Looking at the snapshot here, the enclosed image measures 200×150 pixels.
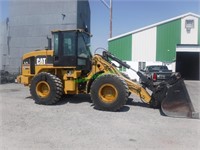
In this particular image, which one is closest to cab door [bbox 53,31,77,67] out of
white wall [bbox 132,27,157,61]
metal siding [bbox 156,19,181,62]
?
white wall [bbox 132,27,157,61]

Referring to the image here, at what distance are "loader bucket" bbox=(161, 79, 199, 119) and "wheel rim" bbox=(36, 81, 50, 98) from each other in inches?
172

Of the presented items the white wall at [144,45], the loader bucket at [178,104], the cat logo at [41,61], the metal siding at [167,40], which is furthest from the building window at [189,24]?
the loader bucket at [178,104]

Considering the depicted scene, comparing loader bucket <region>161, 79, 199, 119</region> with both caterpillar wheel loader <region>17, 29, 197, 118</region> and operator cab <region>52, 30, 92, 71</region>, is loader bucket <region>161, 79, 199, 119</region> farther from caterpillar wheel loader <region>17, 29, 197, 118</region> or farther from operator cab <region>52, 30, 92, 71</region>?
operator cab <region>52, 30, 92, 71</region>

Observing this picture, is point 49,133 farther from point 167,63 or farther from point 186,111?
point 167,63

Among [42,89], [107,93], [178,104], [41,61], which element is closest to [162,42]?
[41,61]

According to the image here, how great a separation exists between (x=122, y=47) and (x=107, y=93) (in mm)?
18564

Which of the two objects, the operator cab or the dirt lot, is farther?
the operator cab

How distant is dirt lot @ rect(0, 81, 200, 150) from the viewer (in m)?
5.86

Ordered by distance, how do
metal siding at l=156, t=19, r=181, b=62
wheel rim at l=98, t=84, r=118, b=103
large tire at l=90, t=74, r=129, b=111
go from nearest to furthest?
large tire at l=90, t=74, r=129, b=111 < wheel rim at l=98, t=84, r=118, b=103 < metal siding at l=156, t=19, r=181, b=62

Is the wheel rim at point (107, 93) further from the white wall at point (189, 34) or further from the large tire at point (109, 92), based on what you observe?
the white wall at point (189, 34)

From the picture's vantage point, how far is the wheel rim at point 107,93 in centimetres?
947

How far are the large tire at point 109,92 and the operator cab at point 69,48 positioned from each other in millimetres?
1312

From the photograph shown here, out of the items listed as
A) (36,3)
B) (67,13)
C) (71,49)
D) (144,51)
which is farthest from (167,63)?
(71,49)

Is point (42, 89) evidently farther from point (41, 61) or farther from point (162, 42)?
point (162, 42)
